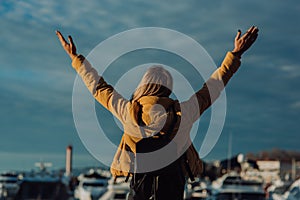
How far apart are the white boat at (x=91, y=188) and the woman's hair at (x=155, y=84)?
3173 cm

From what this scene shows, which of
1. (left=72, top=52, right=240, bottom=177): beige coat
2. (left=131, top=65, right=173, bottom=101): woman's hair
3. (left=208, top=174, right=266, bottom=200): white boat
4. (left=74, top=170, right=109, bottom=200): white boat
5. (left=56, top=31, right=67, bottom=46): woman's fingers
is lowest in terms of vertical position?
(left=72, top=52, right=240, bottom=177): beige coat

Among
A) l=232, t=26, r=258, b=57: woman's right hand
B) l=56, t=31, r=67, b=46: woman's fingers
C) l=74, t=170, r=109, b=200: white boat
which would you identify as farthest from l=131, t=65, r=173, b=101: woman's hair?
l=74, t=170, r=109, b=200: white boat

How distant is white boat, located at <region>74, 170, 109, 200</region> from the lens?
1494 inches

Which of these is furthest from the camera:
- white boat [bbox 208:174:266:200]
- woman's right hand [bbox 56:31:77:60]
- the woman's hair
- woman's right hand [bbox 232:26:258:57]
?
white boat [bbox 208:174:266:200]

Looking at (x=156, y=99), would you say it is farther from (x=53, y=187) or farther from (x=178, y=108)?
(x=53, y=187)

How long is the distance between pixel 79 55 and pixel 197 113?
3.52ft

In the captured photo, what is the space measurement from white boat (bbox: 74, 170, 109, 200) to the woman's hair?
31730 mm

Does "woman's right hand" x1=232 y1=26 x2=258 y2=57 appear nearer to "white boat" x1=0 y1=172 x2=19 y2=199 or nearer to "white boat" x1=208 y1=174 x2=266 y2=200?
"white boat" x1=208 y1=174 x2=266 y2=200

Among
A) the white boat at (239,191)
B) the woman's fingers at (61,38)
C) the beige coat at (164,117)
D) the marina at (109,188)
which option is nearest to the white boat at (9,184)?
the marina at (109,188)

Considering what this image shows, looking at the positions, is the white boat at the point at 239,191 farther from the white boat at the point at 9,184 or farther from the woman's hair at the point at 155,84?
the woman's hair at the point at 155,84

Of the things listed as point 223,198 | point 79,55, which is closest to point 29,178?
point 223,198

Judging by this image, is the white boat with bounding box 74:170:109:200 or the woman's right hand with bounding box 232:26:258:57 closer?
the woman's right hand with bounding box 232:26:258:57

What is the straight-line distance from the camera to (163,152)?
17.1 ft

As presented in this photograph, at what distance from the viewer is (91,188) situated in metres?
42.2
